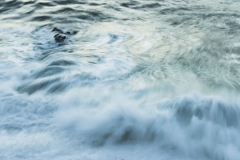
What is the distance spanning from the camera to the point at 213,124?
3.54m

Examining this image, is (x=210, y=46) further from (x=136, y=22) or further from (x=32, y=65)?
(x=32, y=65)

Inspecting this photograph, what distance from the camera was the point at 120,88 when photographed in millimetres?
4305

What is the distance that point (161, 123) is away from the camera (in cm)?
354

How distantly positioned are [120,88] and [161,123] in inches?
40.0

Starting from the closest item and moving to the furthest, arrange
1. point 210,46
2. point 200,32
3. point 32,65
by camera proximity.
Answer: point 32,65
point 210,46
point 200,32

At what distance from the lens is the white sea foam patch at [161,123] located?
3.21 metres

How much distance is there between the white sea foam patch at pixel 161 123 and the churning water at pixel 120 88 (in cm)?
1

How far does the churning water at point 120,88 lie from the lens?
317cm

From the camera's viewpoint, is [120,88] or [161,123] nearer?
[161,123]

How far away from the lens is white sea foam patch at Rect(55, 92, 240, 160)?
126 inches

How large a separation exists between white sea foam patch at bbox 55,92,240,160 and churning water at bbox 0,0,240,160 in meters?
0.01

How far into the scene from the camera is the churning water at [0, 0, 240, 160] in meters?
3.17

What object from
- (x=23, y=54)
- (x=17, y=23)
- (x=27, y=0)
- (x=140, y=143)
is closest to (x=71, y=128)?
(x=140, y=143)

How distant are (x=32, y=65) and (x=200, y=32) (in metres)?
4.06
